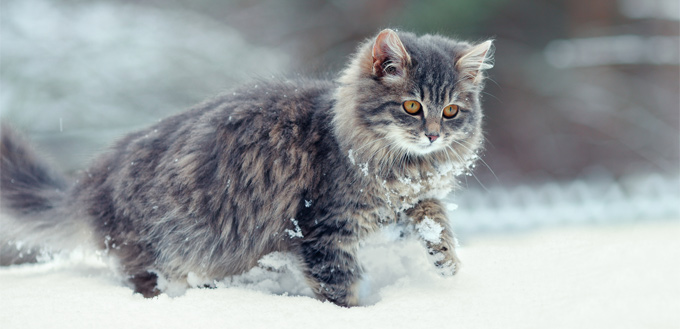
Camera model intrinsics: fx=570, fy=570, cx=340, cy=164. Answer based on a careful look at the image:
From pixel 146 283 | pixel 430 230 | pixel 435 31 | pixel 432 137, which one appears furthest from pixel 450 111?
pixel 435 31

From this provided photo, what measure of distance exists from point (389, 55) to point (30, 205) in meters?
1.79

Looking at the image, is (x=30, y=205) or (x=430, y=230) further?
(x=30, y=205)

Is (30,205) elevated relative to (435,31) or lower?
lower

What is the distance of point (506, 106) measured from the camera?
25.4 ft

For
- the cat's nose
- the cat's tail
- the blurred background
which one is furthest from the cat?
the blurred background

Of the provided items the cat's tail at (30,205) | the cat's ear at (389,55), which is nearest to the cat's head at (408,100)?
the cat's ear at (389,55)

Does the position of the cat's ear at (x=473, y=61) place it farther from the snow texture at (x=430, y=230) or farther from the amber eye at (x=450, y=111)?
the snow texture at (x=430, y=230)

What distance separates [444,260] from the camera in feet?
7.20

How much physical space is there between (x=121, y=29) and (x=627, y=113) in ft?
21.8

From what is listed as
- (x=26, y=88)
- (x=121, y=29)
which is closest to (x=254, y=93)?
(x=26, y=88)

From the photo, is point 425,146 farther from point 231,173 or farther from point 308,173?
point 231,173

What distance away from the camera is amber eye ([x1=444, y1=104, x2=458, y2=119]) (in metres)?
2.14

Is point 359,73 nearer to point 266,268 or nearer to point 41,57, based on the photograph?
point 266,268

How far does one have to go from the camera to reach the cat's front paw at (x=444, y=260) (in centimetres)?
219
